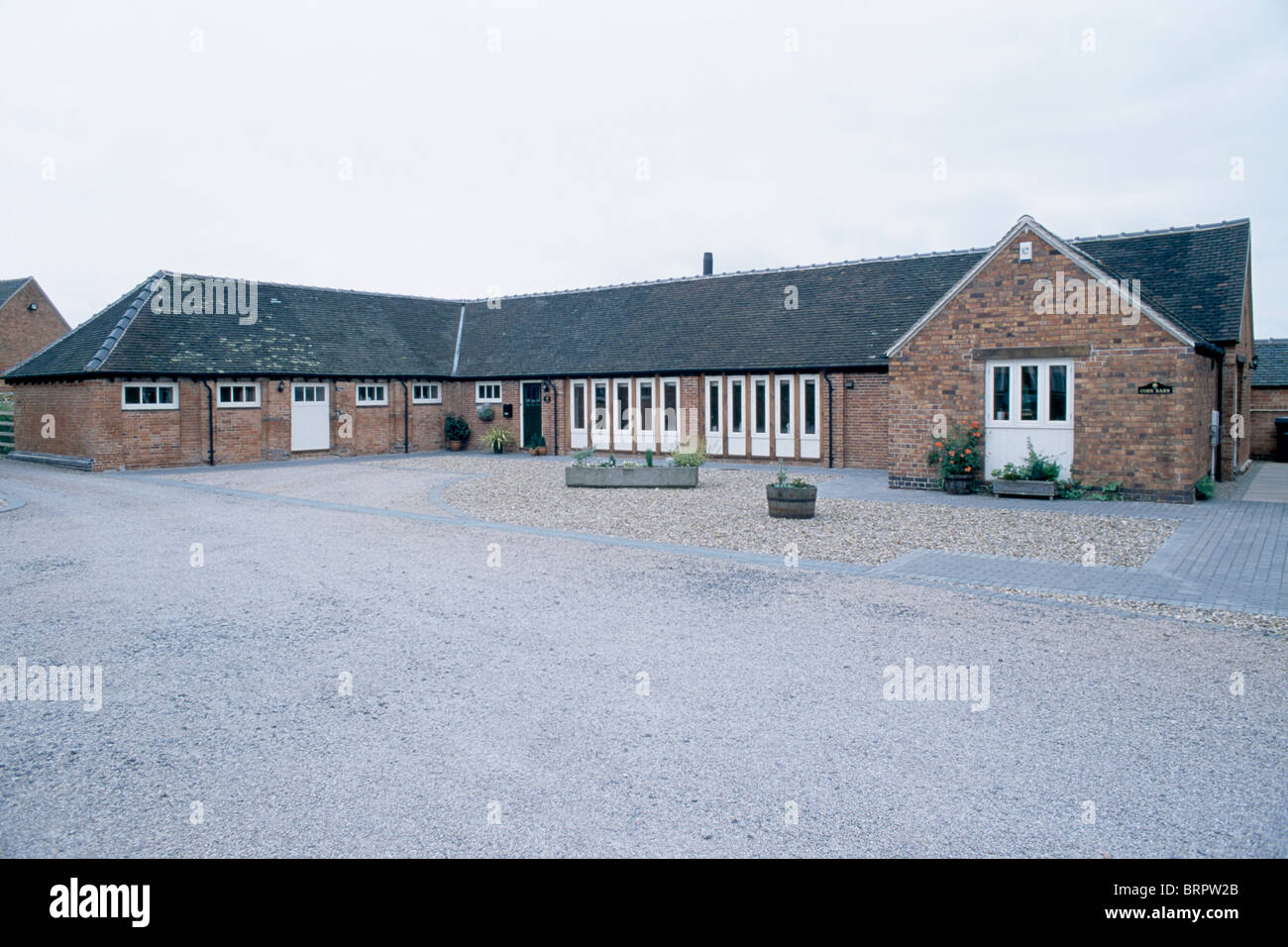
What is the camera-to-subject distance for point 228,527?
1406cm

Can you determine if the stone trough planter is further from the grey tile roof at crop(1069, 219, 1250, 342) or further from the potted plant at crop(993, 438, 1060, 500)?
the grey tile roof at crop(1069, 219, 1250, 342)

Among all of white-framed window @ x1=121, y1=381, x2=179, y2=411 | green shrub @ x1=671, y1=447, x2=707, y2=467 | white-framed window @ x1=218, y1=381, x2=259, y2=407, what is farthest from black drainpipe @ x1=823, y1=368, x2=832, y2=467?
white-framed window @ x1=121, y1=381, x2=179, y2=411

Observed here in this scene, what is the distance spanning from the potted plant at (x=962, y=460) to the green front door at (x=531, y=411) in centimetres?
1769

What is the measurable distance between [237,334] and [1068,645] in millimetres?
29329

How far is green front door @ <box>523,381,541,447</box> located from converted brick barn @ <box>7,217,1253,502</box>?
9cm

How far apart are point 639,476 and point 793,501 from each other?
614 centimetres

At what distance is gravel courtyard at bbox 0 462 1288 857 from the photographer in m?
4.18

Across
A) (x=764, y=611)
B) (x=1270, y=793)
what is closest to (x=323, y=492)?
(x=764, y=611)

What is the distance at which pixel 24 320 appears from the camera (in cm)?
4472

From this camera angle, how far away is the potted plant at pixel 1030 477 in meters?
17.5

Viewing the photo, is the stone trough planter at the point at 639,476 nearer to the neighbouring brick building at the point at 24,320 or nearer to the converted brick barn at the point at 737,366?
the converted brick barn at the point at 737,366

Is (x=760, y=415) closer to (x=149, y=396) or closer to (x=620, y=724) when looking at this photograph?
(x=149, y=396)

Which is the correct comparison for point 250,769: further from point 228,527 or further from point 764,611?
point 228,527

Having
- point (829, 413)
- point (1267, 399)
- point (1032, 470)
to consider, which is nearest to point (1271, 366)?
point (1267, 399)
